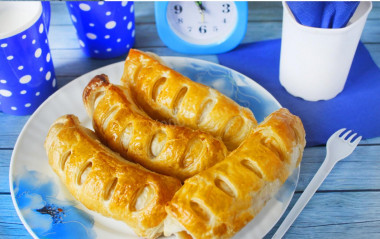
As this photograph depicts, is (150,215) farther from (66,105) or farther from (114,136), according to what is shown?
(66,105)

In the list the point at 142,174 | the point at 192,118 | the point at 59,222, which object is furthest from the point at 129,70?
the point at 59,222

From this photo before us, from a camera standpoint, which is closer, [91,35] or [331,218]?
[331,218]

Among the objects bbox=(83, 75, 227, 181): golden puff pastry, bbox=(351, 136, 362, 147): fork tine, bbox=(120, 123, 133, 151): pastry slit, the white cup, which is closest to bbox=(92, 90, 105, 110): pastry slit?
bbox=(83, 75, 227, 181): golden puff pastry

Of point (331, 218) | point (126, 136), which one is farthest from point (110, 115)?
point (331, 218)

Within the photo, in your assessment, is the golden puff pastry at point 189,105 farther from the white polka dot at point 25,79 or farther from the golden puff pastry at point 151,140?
the white polka dot at point 25,79

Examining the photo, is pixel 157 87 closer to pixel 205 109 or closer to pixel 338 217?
pixel 205 109
